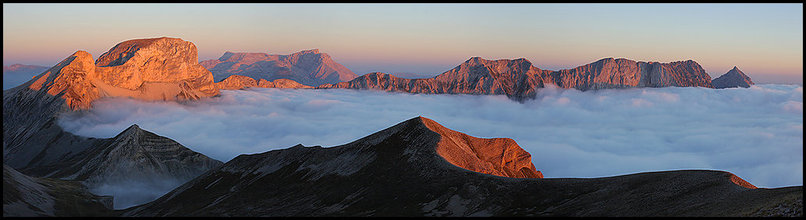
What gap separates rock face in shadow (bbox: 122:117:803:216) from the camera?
69.9m

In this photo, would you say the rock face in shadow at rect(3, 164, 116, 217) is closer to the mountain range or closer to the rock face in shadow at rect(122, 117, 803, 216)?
the mountain range

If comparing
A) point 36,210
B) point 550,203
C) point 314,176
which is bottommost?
point 36,210

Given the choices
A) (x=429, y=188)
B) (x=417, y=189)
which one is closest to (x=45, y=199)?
(x=417, y=189)

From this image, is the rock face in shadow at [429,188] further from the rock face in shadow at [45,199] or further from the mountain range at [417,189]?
the rock face in shadow at [45,199]

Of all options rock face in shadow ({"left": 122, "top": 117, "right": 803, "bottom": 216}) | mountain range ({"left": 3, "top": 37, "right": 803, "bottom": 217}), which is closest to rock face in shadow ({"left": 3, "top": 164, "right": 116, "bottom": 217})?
mountain range ({"left": 3, "top": 37, "right": 803, "bottom": 217})

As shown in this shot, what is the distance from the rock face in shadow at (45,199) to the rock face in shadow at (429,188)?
1924cm

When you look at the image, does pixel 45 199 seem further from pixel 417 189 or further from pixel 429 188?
pixel 429 188

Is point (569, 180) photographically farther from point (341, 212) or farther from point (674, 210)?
point (341, 212)

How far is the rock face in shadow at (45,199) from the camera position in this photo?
4737 inches

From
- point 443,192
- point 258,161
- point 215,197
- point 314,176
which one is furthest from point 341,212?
point 258,161

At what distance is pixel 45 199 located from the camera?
481 ft

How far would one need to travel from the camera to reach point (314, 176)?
428 ft

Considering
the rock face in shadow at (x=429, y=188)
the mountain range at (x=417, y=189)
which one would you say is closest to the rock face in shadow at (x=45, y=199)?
the mountain range at (x=417, y=189)

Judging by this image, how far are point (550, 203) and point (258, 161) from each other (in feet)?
358
